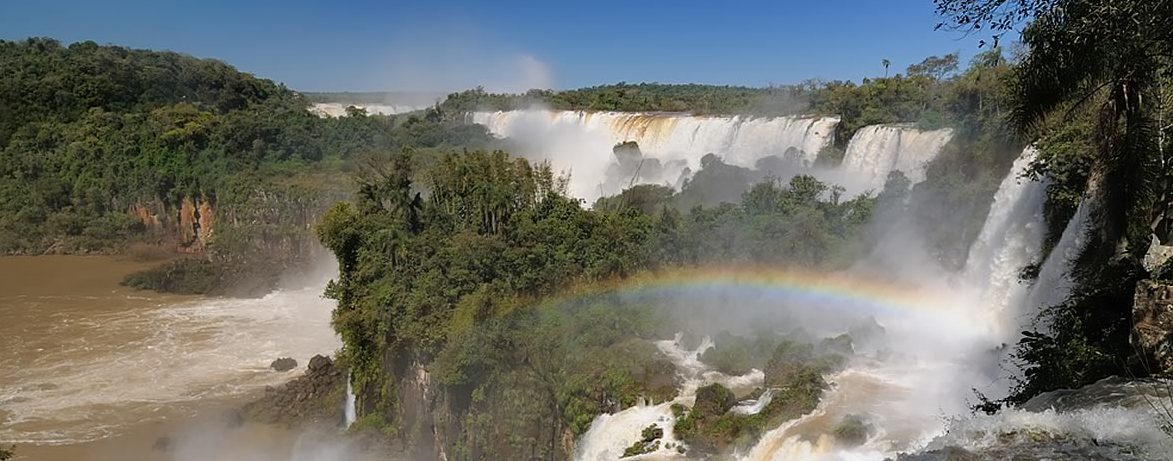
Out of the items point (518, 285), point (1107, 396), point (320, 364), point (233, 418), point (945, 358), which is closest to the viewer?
point (1107, 396)

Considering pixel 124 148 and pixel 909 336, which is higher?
pixel 124 148

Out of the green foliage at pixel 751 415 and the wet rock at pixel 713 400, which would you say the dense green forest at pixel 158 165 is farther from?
the green foliage at pixel 751 415

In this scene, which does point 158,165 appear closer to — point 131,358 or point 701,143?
point 131,358

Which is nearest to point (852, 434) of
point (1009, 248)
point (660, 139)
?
point (1009, 248)

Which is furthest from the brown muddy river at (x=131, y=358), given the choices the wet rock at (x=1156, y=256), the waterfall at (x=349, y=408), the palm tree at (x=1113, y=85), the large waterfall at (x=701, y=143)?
the wet rock at (x=1156, y=256)

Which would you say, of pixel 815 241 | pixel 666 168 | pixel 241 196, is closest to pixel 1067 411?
pixel 815 241
